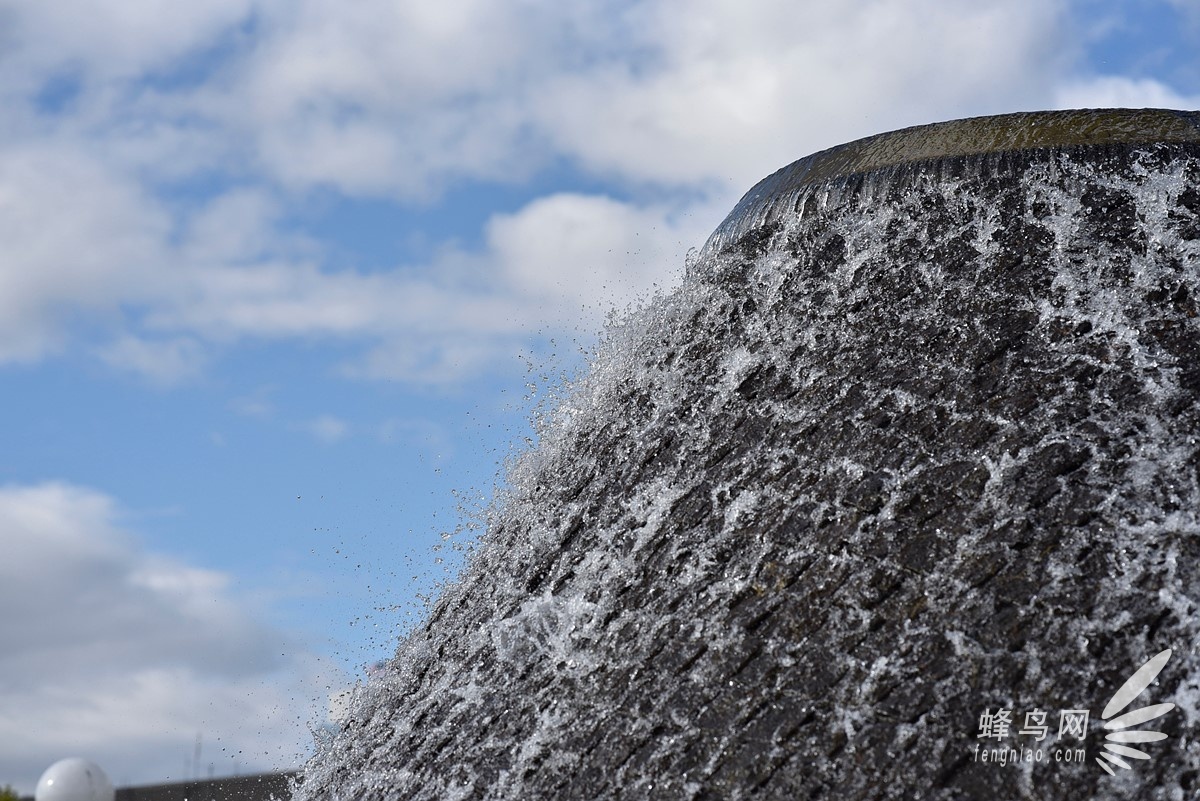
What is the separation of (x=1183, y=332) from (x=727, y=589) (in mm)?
1664

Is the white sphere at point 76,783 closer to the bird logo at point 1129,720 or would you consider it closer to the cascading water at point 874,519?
the cascading water at point 874,519

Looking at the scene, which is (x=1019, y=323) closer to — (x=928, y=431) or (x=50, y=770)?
(x=928, y=431)

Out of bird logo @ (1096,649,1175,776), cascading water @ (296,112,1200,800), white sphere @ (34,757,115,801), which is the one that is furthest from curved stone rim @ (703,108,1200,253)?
white sphere @ (34,757,115,801)

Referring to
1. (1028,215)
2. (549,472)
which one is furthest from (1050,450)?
(549,472)

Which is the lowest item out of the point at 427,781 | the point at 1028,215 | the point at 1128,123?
the point at 427,781

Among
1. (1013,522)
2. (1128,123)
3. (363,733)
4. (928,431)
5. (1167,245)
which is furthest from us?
(363,733)

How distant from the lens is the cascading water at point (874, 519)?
328 centimetres

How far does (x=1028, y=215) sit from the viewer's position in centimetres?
426
